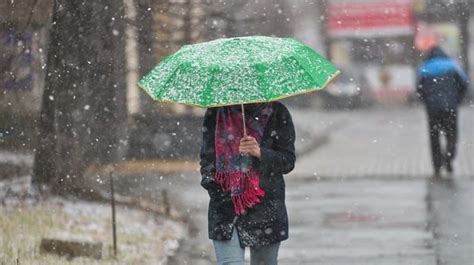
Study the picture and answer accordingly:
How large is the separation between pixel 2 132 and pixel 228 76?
6.18m

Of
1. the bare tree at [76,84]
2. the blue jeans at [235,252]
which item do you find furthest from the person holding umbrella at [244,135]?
the bare tree at [76,84]

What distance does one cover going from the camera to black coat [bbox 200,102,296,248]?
6.18 metres

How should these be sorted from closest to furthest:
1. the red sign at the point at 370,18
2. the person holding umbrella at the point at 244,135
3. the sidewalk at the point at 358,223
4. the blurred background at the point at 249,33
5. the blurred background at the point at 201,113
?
the person holding umbrella at the point at 244,135 → the sidewalk at the point at 358,223 → the blurred background at the point at 201,113 → the blurred background at the point at 249,33 → the red sign at the point at 370,18

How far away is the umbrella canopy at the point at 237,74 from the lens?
588cm

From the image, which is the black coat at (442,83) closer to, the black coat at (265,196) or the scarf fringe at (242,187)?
the black coat at (265,196)

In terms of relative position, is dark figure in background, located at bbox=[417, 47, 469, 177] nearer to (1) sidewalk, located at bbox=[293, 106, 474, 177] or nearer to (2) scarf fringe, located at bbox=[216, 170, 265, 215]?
(1) sidewalk, located at bbox=[293, 106, 474, 177]

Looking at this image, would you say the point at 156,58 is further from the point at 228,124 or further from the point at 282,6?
the point at 228,124

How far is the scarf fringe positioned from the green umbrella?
47 centimetres

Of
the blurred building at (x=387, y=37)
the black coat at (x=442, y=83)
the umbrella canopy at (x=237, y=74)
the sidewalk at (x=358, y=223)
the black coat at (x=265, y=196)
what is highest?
the blurred building at (x=387, y=37)

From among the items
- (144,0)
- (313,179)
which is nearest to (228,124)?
(144,0)

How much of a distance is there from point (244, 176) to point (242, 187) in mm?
60

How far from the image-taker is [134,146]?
16.8 meters

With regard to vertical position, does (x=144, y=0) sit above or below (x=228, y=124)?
above

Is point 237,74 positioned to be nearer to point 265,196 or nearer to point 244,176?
point 244,176
